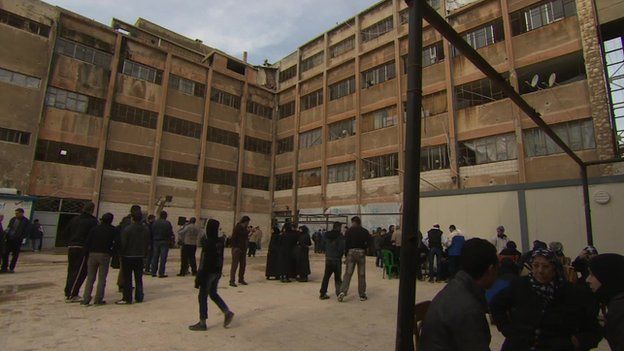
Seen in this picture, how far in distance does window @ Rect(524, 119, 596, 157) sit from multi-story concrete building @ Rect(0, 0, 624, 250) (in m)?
0.06

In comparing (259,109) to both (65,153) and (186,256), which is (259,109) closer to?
(65,153)

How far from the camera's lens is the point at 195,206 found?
1176 inches

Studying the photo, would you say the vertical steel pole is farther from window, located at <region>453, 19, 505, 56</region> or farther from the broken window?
window, located at <region>453, 19, 505, 56</region>

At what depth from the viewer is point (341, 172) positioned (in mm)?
29812

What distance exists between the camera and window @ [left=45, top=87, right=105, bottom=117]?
24234 millimetres

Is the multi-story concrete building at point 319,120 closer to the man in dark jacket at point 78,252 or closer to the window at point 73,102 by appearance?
the window at point 73,102

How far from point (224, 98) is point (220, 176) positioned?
7.58 m

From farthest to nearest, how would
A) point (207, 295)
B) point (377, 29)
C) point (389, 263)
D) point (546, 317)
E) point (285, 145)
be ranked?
point (285, 145), point (377, 29), point (389, 263), point (207, 295), point (546, 317)

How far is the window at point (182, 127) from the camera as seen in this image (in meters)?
29.6

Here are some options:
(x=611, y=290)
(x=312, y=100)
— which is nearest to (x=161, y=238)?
(x=611, y=290)

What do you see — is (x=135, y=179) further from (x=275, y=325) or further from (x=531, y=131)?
(x=531, y=131)

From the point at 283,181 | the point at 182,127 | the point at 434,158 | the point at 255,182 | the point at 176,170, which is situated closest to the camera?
the point at 434,158

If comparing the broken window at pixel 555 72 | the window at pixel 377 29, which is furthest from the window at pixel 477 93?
the window at pixel 377 29

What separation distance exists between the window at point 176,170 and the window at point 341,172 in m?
11.7
